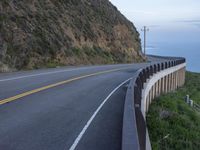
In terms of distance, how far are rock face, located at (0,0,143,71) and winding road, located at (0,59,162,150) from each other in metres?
10.5

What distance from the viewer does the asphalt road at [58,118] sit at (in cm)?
876

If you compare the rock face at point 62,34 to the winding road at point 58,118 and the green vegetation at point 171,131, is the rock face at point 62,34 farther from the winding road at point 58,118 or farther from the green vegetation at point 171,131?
the green vegetation at point 171,131

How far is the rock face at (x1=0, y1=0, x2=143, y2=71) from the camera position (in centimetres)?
3042

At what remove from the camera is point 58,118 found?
11.3 m

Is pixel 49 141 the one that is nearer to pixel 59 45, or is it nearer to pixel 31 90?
pixel 31 90

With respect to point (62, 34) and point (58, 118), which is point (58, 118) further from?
point (62, 34)

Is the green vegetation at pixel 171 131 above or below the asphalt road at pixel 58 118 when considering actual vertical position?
below

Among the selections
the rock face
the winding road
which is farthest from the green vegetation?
the rock face

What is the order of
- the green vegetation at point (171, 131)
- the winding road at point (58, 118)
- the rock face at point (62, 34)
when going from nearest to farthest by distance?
the winding road at point (58, 118)
the green vegetation at point (171, 131)
the rock face at point (62, 34)

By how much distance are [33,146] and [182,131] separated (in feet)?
36.2

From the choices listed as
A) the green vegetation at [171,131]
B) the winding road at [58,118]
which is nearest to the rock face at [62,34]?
the winding road at [58,118]

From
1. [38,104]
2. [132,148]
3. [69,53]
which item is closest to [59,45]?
[69,53]

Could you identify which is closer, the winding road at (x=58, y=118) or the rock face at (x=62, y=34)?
the winding road at (x=58, y=118)

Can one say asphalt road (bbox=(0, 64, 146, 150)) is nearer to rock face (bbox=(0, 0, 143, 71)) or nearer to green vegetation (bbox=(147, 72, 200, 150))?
green vegetation (bbox=(147, 72, 200, 150))
